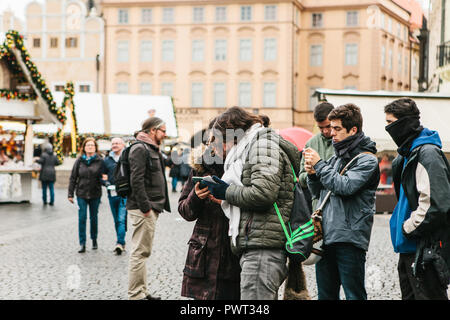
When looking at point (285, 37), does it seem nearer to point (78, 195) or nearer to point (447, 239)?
point (78, 195)

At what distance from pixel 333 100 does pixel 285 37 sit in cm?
3197

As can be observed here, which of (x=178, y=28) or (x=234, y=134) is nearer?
(x=234, y=134)

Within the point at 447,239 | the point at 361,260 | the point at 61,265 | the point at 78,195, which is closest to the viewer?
the point at 447,239

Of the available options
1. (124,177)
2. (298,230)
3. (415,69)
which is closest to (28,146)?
(124,177)

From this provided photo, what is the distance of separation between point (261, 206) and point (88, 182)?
5797mm

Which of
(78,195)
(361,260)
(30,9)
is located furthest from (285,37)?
(361,260)

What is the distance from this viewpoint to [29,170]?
643 inches

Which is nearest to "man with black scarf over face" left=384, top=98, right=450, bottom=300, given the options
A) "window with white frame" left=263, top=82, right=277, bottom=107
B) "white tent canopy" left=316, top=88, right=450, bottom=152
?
"white tent canopy" left=316, top=88, right=450, bottom=152

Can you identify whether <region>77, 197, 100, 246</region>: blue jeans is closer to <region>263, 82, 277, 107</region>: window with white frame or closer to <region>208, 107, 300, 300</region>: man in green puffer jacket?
<region>208, 107, 300, 300</region>: man in green puffer jacket

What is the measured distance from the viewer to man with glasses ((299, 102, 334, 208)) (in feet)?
16.4

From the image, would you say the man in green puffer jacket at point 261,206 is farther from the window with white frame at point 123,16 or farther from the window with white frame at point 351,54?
the window with white frame at point 123,16

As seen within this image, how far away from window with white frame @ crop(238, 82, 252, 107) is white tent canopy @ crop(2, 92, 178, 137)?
20.5m

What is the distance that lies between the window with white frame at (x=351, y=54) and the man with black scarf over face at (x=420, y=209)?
43.5 meters

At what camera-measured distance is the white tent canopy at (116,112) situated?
23.5m
